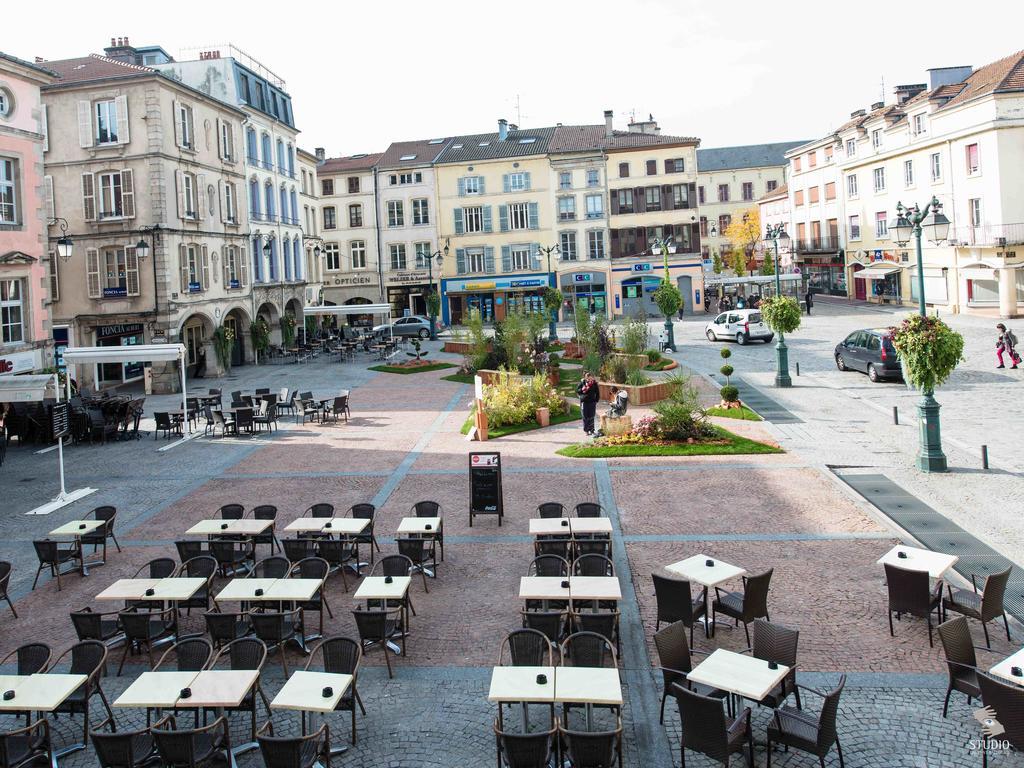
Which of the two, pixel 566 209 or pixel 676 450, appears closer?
pixel 676 450

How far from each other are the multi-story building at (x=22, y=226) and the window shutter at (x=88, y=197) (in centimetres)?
1062

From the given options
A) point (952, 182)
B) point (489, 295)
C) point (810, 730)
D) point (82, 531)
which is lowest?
point (810, 730)

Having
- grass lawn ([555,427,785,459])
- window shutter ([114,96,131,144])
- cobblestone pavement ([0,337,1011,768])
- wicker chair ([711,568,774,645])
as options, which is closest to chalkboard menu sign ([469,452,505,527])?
cobblestone pavement ([0,337,1011,768])

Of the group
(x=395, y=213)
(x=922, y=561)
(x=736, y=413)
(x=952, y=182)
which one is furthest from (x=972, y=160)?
(x=922, y=561)

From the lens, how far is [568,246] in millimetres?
61906

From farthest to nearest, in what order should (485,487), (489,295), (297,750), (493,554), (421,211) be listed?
(489,295)
(421,211)
(485,487)
(493,554)
(297,750)

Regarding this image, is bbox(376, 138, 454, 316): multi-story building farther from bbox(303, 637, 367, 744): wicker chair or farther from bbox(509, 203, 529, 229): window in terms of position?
bbox(303, 637, 367, 744): wicker chair

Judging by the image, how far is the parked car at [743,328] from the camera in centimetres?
4066

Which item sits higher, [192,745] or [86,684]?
[86,684]

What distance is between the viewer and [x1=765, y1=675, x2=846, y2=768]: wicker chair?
748 centimetres

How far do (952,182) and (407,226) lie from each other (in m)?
33.7

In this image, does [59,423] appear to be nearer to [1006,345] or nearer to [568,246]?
[1006,345]

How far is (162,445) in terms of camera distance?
78.7 feet

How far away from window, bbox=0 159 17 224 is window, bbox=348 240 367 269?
3911 cm
